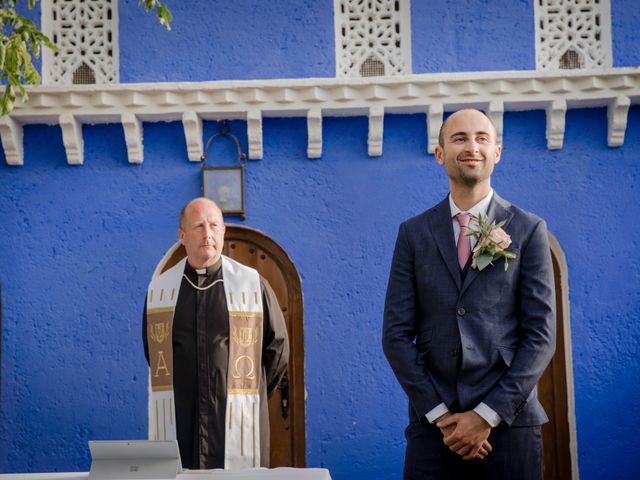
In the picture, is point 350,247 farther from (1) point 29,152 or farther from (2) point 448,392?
(2) point 448,392

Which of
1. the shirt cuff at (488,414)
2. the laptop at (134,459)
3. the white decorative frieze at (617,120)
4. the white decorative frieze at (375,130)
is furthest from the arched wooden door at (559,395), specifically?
the laptop at (134,459)

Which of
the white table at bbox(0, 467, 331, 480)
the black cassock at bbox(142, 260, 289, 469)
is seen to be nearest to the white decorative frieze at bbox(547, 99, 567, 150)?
the black cassock at bbox(142, 260, 289, 469)

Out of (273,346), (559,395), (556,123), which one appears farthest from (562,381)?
(273,346)

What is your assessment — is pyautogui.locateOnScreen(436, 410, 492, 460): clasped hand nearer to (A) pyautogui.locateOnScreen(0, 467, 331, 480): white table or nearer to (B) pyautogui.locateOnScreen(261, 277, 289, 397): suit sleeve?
(A) pyautogui.locateOnScreen(0, 467, 331, 480): white table

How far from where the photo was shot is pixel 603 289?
719cm

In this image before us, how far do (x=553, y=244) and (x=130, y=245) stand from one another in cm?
342

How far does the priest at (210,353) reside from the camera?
16.3ft

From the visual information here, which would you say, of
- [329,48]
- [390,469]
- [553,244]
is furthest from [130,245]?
[553,244]

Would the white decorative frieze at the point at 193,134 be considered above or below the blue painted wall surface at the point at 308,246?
above

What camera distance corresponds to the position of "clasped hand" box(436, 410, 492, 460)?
3277mm

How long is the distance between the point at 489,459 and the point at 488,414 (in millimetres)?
179

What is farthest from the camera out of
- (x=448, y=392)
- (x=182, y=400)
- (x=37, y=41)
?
(x=37, y=41)

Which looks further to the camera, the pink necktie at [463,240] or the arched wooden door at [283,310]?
the arched wooden door at [283,310]

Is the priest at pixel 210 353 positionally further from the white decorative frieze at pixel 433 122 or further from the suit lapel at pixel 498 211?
the white decorative frieze at pixel 433 122
